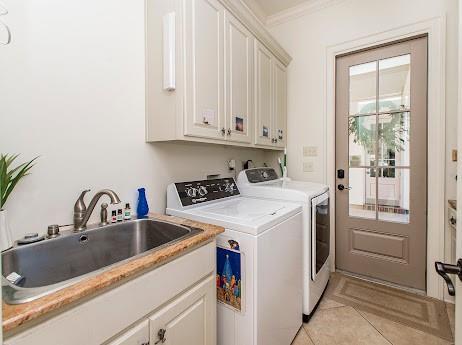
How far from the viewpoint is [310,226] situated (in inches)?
68.7

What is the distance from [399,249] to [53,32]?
304 centimetres

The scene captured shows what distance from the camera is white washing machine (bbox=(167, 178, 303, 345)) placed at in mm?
1230

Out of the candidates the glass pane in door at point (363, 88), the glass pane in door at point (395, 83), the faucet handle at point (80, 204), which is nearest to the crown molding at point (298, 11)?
the glass pane in door at point (363, 88)

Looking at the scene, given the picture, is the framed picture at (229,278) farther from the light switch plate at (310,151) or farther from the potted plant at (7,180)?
the light switch plate at (310,151)

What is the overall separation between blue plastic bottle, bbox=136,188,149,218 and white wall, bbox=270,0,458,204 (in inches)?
71.1

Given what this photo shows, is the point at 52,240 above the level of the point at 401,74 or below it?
below

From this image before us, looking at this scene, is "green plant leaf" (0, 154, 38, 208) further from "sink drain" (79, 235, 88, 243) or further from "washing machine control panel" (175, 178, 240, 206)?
"washing machine control panel" (175, 178, 240, 206)

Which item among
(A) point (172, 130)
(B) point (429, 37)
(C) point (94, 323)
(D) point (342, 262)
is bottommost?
(D) point (342, 262)

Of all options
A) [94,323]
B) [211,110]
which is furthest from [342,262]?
[94,323]

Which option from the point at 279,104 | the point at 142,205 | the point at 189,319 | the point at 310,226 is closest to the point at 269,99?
the point at 279,104

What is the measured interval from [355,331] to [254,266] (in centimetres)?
114

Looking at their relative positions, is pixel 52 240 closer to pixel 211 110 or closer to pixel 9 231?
pixel 9 231

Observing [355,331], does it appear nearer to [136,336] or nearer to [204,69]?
[136,336]

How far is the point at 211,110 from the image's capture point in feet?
5.24
